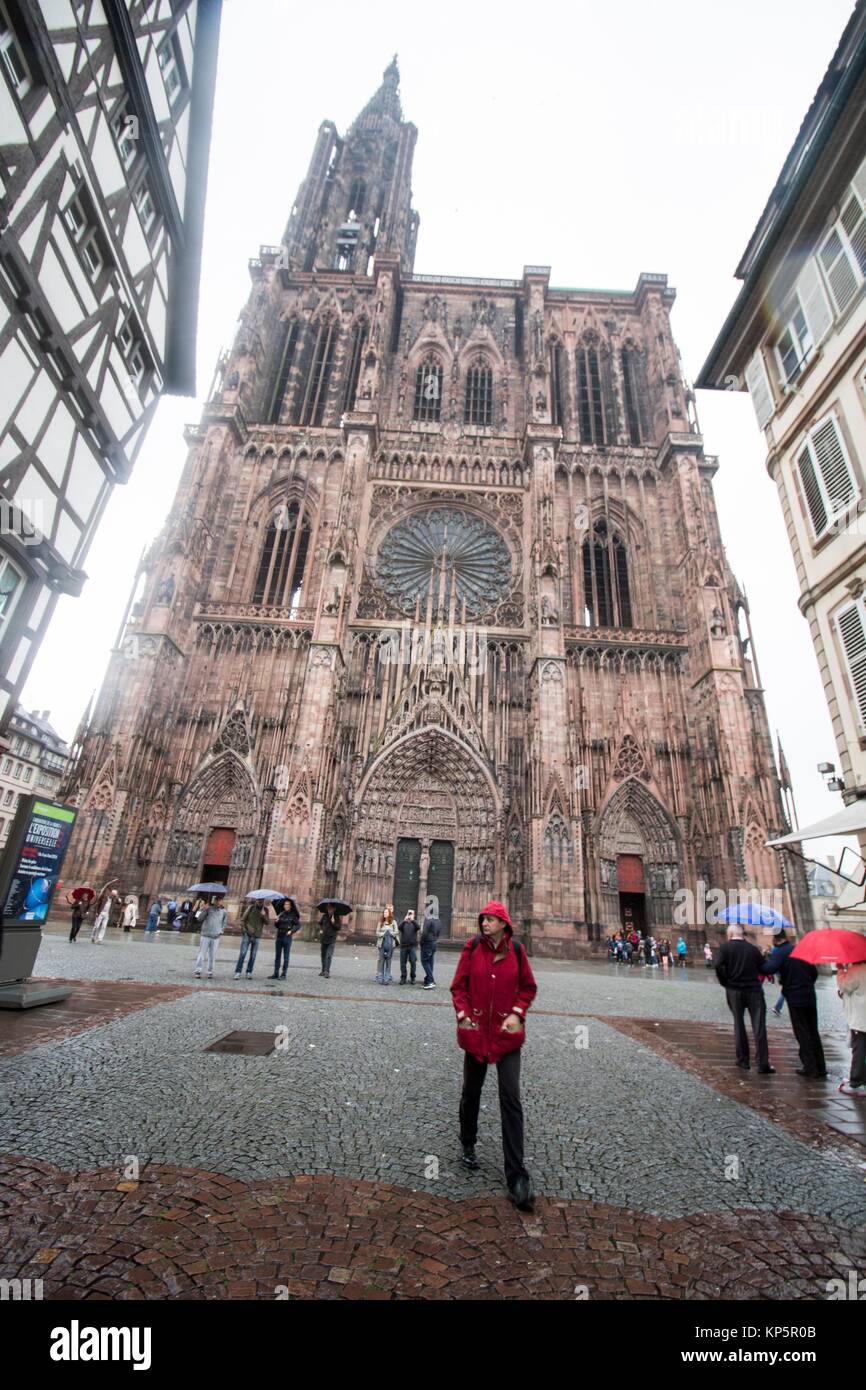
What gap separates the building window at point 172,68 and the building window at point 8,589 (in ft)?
28.8

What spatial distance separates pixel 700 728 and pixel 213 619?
19.1 meters

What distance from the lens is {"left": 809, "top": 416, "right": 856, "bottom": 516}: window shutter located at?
28.3 feet

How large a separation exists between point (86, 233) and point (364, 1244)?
1212cm

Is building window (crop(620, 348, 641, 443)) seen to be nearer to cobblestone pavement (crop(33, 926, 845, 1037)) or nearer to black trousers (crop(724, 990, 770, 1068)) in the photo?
cobblestone pavement (crop(33, 926, 845, 1037))

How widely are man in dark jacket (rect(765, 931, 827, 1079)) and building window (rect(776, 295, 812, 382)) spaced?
30.0ft

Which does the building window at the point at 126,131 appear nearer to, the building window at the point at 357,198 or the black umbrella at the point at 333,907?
the black umbrella at the point at 333,907

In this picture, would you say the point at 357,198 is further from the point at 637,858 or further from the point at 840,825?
the point at 840,825

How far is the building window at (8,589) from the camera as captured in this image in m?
8.64

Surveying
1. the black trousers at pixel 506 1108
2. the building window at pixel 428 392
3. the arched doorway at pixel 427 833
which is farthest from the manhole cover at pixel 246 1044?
the building window at pixel 428 392

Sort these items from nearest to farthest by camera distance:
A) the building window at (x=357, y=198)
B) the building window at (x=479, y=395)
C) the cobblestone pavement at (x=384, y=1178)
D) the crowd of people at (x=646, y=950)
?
the cobblestone pavement at (x=384, y=1178)
the crowd of people at (x=646, y=950)
the building window at (x=479, y=395)
the building window at (x=357, y=198)

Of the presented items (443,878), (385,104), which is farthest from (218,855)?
(385,104)

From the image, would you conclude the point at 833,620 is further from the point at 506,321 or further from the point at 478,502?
the point at 506,321

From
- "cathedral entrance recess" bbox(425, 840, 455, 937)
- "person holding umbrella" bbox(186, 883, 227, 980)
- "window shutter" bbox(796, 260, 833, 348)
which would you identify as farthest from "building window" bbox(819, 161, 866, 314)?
"cathedral entrance recess" bbox(425, 840, 455, 937)

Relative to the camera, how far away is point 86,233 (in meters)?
8.92
